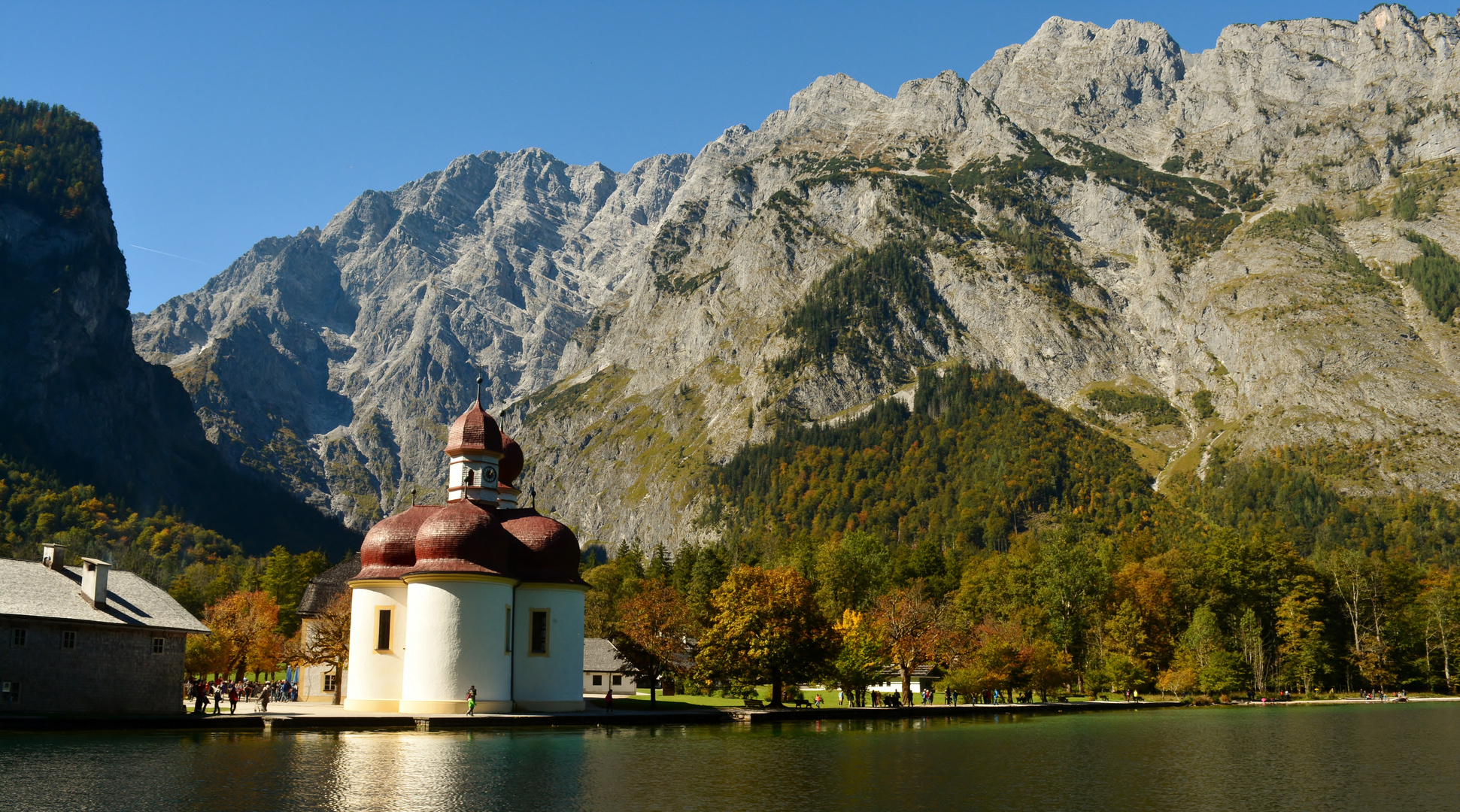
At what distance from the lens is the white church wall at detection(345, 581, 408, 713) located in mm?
63250

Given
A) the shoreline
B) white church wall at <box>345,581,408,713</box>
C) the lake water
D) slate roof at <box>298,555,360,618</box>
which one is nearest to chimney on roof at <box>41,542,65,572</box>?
the shoreline

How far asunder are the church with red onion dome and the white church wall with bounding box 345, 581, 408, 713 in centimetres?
5

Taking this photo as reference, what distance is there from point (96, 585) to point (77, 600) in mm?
1127

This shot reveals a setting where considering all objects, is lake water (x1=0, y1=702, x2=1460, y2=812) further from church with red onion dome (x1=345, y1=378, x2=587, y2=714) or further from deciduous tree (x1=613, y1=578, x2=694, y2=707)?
deciduous tree (x1=613, y1=578, x2=694, y2=707)

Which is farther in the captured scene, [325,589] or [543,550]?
[325,589]

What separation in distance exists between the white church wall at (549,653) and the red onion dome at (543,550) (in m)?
0.94

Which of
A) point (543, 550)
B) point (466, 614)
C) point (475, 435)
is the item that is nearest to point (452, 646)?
point (466, 614)

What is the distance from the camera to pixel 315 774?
3662 centimetres

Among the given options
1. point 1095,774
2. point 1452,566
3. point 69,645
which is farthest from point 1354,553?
point 69,645

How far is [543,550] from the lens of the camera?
66312 mm

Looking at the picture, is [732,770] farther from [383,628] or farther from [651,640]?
[651,640]

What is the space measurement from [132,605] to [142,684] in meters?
4.44

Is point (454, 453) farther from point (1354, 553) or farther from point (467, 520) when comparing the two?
point (1354, 553)

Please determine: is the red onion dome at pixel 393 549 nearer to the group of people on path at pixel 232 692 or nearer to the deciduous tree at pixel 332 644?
the deciduous tree at pixel 332 644
